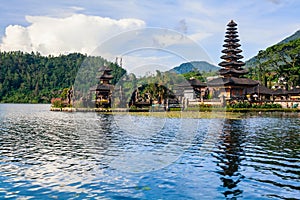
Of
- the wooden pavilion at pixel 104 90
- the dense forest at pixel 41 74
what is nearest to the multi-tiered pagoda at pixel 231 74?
the dense forest at pixel 41 74

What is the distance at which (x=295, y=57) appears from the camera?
8319 centimetres

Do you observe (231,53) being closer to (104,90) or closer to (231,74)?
(231,74)

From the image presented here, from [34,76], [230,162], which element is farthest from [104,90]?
[34,76]

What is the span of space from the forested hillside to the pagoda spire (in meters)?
70.0

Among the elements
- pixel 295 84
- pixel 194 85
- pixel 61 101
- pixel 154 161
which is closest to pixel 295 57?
pixel 295 84

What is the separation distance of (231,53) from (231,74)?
7.37m

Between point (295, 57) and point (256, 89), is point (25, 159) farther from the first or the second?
point (295, 57)

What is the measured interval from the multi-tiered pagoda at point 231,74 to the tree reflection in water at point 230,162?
4579cm

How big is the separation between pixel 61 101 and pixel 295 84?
50.9m

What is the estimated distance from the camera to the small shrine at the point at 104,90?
6612 centimetres

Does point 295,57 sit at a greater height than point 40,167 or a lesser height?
greater

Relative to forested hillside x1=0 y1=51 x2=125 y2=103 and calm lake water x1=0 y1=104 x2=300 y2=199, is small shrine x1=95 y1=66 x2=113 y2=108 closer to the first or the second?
calm lake water x1=0 y1=104 x2=300 y2=199

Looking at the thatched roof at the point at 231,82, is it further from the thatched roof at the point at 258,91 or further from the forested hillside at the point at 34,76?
the forested hillside at the point at 34,76

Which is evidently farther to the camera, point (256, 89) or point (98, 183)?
point (256, 89)
